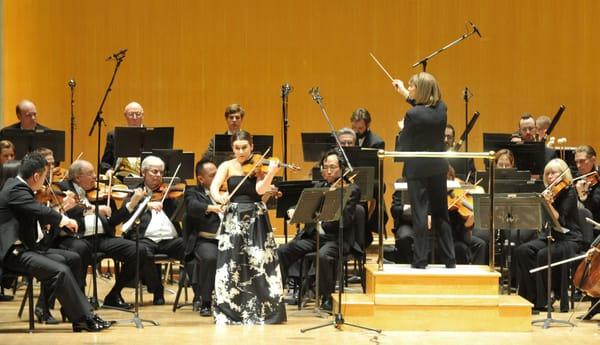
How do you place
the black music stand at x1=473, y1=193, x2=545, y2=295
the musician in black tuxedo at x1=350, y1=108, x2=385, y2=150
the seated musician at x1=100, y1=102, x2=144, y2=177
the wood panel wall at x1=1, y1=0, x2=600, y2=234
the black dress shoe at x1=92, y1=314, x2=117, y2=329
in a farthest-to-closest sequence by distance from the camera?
the wood panel wall at x1=1, y1=0, x2=600, y2=234 < the musician in black tuxedo at x1=350, y1=108, x2=385, y2=150 < the seated musician at x1=100, y1=102, x2=144, y2=177 < the black music stand at x1=473, y1=193, x2=545, y2=295 < the black dress shoe at x1=92, y1=314, x2=117, y2=329

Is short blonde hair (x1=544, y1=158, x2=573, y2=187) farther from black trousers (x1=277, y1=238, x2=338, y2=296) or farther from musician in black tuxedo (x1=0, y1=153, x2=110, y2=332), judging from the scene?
musician in black tuxedo (x1=0, y1=153, x2=110, y2=332)

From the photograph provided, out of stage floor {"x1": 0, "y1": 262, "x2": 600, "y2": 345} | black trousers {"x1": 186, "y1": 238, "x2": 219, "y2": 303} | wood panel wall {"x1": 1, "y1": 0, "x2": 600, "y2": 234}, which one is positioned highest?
wood panel wall {"x1": 1, "y1": 0, "x2": 600, "y2": 234}

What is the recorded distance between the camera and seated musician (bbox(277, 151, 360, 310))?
7.81m

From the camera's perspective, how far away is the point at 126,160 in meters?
8.97

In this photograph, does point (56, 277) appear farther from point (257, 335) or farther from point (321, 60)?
point (321, 60)

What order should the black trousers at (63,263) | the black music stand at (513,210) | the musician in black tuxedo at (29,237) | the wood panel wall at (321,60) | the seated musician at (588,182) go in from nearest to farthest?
the musician in black tuxedo at (29,237) → the black trousers at (63,263) → the black music stand at (513,210) → the seated musician at (588,182) → the wood panel wall at (321,60)

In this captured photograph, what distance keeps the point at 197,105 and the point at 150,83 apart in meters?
0.58

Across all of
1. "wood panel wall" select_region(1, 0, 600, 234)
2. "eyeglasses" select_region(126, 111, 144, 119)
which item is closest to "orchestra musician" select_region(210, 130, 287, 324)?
"eyeglasses" select_region(126, 111, 144, 119)

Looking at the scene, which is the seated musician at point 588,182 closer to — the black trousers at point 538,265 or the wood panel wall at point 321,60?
the black trousers at point 538,265

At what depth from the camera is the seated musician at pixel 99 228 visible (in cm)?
777

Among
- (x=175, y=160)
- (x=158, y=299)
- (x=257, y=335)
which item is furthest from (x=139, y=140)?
(x=257, y=335)

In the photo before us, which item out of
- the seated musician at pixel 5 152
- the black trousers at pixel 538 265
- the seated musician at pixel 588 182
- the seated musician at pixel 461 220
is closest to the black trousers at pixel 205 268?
the seated musician at pixel 5 152

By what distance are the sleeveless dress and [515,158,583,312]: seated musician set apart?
2.08 meters

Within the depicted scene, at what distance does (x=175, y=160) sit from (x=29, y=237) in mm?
1789
